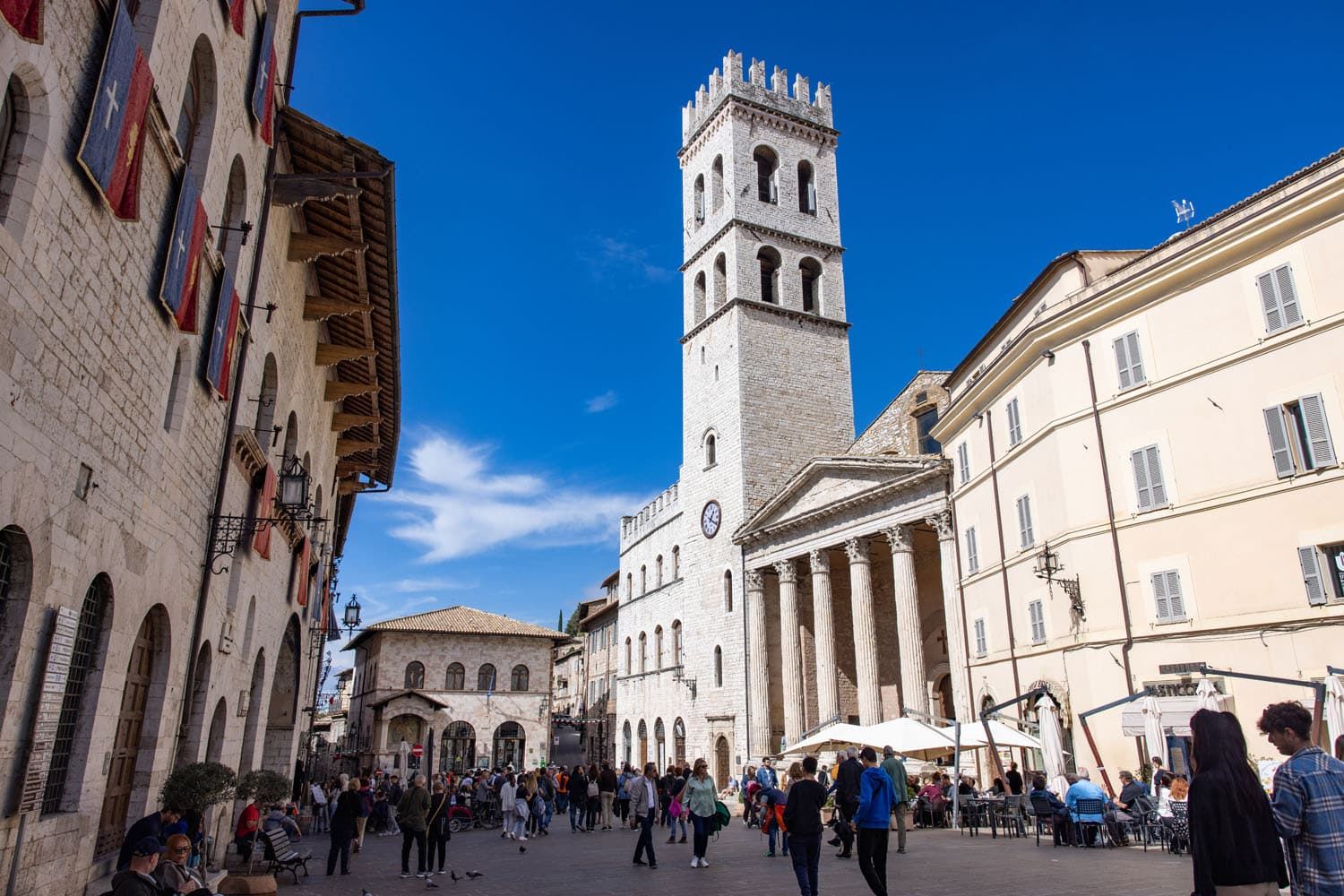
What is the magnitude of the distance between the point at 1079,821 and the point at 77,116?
51.5ft

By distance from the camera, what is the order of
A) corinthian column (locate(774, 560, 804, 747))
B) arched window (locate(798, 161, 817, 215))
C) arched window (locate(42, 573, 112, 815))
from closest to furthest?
arched window (locate(42, 573, 112, 815)) → corinthian column (locate(774, 560, 804, 747)) → arched window (locate(798, 161, 817, 215))

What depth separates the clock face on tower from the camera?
3694 cm

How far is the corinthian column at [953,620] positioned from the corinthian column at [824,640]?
5.32m

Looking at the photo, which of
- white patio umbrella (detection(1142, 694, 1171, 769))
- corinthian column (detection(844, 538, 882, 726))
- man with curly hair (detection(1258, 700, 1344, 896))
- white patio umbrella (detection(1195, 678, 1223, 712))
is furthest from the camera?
corinthian column (detection(844, 538, 882, 726))

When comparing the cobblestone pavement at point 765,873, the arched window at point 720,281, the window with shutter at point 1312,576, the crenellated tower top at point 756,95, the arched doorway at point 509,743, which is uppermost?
the crenellated tower top at point 756,95

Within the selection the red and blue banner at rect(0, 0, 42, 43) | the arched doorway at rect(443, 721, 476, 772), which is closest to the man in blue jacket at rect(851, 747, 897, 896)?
the red and blue banner at rect(0, 0, 42, 43)

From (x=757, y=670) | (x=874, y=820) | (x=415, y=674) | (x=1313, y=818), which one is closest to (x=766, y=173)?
(x=757, y=670)

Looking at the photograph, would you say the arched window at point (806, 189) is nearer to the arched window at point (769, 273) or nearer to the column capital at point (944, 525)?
the arched window at point (769, 273)

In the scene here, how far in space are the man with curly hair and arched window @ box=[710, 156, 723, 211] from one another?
1511 inches

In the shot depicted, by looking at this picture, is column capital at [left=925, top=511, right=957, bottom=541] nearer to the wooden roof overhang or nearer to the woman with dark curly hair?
the wooden roof overhang

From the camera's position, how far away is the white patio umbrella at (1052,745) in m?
15.9

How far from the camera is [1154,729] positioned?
14648 mm

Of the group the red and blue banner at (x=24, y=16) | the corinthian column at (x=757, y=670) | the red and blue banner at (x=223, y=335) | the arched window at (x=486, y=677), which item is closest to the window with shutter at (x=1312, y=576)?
the red and blue banner at (x=223, y=335)

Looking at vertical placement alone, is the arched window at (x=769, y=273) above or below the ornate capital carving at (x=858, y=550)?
above
